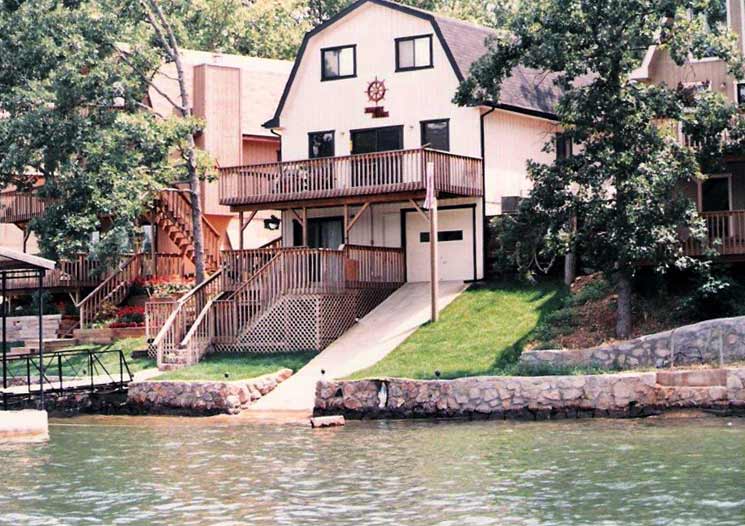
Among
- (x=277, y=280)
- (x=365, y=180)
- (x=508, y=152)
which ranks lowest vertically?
(x=277, y=280)

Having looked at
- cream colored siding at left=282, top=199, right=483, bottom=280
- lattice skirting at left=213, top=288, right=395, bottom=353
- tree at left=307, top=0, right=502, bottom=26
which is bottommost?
lattice skirting at left=213, top=288, right=395, bottom=353

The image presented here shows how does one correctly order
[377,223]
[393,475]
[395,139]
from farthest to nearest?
[377,223] → [395,139] → [393,475]

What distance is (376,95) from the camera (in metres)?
44.1

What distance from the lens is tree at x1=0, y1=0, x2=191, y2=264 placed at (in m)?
41.3

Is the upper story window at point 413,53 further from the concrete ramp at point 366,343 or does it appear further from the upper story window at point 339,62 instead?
the concrete ramp at point 366,343

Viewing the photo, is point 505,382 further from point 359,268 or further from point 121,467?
point 359,268

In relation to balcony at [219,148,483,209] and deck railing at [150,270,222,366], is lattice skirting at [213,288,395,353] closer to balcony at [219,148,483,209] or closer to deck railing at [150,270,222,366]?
deck railing at [150,270,222,366]

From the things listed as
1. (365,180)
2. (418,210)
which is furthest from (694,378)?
(365,180)

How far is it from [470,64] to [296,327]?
33.3ft

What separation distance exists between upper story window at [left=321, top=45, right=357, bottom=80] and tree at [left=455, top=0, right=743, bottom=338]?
10883 mm

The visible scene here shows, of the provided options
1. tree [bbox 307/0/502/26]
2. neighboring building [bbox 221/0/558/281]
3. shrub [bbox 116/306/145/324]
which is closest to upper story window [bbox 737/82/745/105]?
neighboring building [bbox 221/0/558/281]

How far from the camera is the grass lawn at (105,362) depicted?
38.2 metres

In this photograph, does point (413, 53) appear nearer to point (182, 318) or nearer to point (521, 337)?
point (182, 318)

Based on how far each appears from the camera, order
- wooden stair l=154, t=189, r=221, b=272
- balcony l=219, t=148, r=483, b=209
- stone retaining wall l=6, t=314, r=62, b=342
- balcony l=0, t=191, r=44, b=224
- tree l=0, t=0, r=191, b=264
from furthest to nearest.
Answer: balcony l=0, t=191, r=44, b=224
wooden stair l=154, t=189, r=221, b=272
stone retaining wall l=6, t=314, r=62, b=342
tree l=0, t=0, r=191, b=264
balcony l=219, t=148, r=483, b=209
